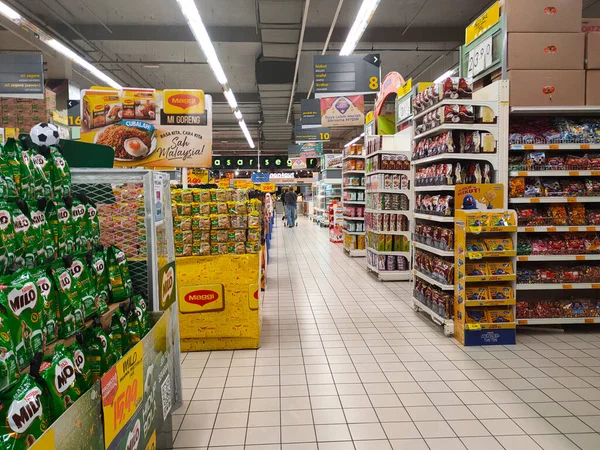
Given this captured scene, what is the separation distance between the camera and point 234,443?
276cm

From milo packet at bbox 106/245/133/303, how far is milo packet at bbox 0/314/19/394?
86 cm

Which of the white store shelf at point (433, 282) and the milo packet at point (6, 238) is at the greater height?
the milo packet at point (6, 238)

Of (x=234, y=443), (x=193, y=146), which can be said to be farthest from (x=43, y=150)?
(x=193, y=146)

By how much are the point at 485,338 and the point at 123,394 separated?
378 cm

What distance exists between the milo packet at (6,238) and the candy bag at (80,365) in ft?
1.25

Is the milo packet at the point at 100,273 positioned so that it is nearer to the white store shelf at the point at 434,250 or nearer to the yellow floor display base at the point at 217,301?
the yellow floor display base at the point at 217,301

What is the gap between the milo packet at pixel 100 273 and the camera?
1.99 metres

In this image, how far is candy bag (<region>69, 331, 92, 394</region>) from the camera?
1621mm

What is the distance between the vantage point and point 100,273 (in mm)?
2059

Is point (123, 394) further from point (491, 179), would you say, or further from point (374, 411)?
point (491, 179)

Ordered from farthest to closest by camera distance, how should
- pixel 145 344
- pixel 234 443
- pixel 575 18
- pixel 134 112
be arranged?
pixel 575 18 → pixel 134 112 → pixel 234 443 → pixel 145 344

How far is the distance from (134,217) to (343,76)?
7.77 metres

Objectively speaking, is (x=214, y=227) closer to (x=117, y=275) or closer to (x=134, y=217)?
(x=134, y=217)

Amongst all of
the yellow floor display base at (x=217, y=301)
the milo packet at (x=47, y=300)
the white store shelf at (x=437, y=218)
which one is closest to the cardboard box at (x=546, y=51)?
the white store shelf at (x=437, y=218)
